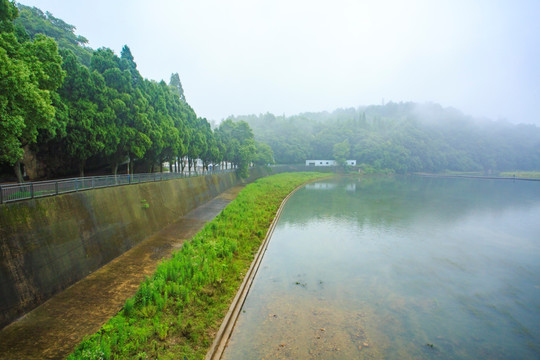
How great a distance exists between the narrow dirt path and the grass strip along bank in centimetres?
98

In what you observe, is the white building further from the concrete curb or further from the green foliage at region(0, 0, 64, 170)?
the green foliage at region(0, 0, 64, 170)

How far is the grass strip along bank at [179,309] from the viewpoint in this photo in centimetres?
616

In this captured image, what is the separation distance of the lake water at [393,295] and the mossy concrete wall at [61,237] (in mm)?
6200

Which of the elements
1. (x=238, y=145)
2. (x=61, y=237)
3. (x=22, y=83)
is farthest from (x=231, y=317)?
(x=238, y=145)

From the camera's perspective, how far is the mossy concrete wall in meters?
7.73

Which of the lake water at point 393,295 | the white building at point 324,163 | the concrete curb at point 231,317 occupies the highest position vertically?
the white building at point 324,163

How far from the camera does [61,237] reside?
9805mm

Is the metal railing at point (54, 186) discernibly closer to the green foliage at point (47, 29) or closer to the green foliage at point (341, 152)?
the green foliage at point (47, 29)

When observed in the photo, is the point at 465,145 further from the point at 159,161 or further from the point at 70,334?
the point at 70,334

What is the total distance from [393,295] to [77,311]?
10803 mm

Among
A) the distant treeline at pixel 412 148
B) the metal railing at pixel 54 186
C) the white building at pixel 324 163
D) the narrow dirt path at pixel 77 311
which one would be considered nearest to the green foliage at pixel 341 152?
the distant treeline at pixel 412 148

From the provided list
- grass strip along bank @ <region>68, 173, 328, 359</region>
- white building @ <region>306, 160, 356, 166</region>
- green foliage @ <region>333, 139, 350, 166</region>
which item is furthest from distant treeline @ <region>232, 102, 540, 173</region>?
grass strip along bank @ <region>68, 173, 328, 359</region>

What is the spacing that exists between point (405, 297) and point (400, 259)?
14.0ft

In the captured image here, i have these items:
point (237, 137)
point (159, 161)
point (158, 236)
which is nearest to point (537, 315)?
point (158, 236)
